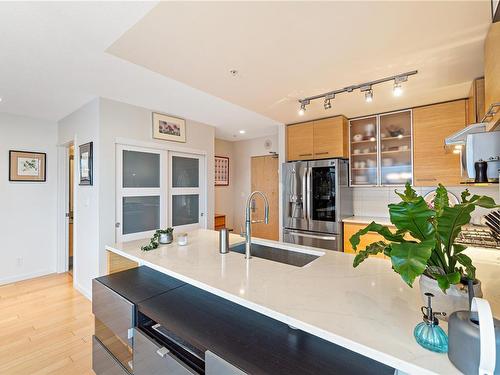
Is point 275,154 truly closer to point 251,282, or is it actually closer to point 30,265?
point 251,282

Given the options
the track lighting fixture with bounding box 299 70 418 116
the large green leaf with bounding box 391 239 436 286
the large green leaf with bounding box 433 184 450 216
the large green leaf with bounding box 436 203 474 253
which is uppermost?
the track lighting fixture with bounding box 299 70 418 116

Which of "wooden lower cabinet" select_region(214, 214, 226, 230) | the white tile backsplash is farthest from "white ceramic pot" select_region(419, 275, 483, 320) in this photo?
"wooden lower cabinet" select_region(214, 214, 226, 230)

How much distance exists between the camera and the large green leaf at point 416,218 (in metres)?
0.76

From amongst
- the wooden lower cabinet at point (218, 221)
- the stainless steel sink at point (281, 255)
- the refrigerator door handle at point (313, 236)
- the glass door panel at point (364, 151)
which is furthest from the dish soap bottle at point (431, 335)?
the wooden lower cabinet at point (218, 221)

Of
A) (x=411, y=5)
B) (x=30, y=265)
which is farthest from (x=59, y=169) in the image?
(x=411, y=5)

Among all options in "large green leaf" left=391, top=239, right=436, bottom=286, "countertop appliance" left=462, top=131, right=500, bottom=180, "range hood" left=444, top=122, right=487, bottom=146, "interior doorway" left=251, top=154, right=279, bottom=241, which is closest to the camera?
"large green leaf" left=391, top=239, right=436, bottom=286

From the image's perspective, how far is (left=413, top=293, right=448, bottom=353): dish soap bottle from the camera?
0.72m

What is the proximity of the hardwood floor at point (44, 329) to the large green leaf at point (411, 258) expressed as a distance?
2254mm

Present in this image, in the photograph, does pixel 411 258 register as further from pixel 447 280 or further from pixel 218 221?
pixel 218 221

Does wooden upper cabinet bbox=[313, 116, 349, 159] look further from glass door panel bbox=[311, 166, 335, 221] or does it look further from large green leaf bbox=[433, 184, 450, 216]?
large green leaf bbox=[433, 184, 450, 216]

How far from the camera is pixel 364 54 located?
177cm

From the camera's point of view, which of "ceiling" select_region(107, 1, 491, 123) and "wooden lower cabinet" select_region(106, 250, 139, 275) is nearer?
"ceiling" select_region(107, 1, 491, 123)

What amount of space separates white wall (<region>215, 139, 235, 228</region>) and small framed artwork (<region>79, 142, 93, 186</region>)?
2.60 metres

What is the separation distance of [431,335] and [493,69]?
151cm
